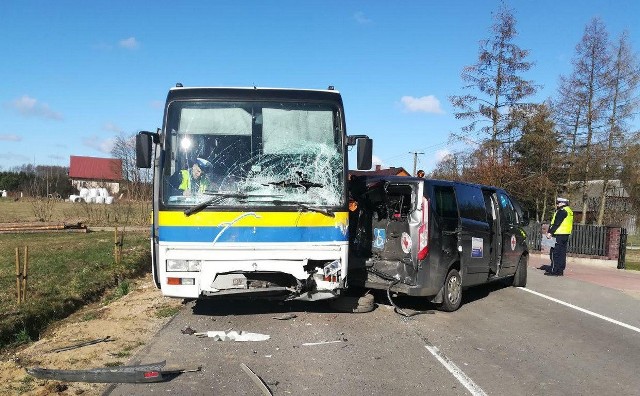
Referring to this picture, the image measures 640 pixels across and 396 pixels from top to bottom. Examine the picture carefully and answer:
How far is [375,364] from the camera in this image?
18.8 ft

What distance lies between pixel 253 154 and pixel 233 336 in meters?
2.30

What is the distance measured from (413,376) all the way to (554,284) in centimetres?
831

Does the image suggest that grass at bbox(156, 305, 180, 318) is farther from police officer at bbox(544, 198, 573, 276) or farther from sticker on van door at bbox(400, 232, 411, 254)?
police officer at bbox(544, 198, 573, 276)

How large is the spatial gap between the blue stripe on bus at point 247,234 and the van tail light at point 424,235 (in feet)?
4.78

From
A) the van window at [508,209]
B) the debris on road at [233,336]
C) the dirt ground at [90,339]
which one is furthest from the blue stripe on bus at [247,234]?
the van window at [508,209]

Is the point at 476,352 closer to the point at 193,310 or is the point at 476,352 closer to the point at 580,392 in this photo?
the point at 580,392

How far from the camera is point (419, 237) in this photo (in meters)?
7.67

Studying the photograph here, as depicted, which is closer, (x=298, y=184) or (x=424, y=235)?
(x=298, y=184)

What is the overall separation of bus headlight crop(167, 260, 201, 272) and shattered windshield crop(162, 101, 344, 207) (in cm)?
73

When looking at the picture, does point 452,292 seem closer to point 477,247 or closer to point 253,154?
point 477,247

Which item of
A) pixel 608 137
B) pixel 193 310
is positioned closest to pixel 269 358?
pixel 193 310

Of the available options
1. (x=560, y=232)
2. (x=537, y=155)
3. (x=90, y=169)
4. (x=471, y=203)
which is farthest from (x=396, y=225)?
(x=90, y=169)

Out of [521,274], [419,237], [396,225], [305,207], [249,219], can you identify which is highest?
[305,207]

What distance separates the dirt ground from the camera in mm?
4977
